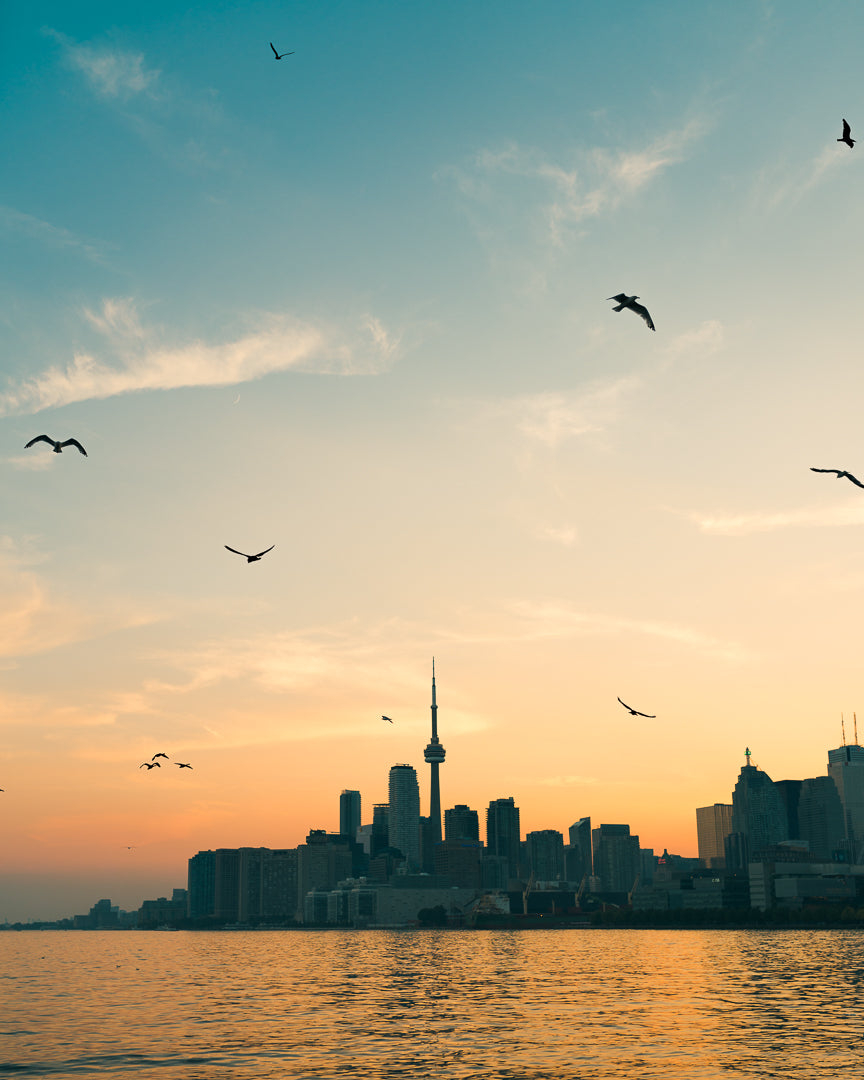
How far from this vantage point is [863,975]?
137375 mm

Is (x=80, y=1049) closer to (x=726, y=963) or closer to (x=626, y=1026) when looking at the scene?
(x=626, y=1026)

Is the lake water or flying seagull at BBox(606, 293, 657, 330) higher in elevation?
flying seagull at BBox(606, 293, 657, 330)

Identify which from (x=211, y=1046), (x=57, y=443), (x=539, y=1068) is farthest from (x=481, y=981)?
(x=57, y=443)

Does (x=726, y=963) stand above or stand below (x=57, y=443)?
below

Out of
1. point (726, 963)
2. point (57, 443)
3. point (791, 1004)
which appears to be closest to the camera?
point (57, 443)

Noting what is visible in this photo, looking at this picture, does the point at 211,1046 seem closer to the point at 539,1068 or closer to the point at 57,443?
the point at 539,1068

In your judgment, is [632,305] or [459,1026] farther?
[459,1026]

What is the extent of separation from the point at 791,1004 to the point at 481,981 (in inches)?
2104

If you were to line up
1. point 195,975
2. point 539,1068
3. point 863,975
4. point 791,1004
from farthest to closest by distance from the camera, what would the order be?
point 195,975, point 863,975, point 791,1004, point 539,1068

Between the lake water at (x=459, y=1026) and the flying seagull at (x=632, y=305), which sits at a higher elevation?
the flying seagull at (x=632, y=305)

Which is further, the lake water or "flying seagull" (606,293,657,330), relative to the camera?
the lake water

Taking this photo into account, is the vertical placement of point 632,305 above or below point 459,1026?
above

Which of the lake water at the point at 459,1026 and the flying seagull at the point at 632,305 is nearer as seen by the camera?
the flying seagull at the point at 632,305

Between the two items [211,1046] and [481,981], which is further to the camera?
[481,981]
